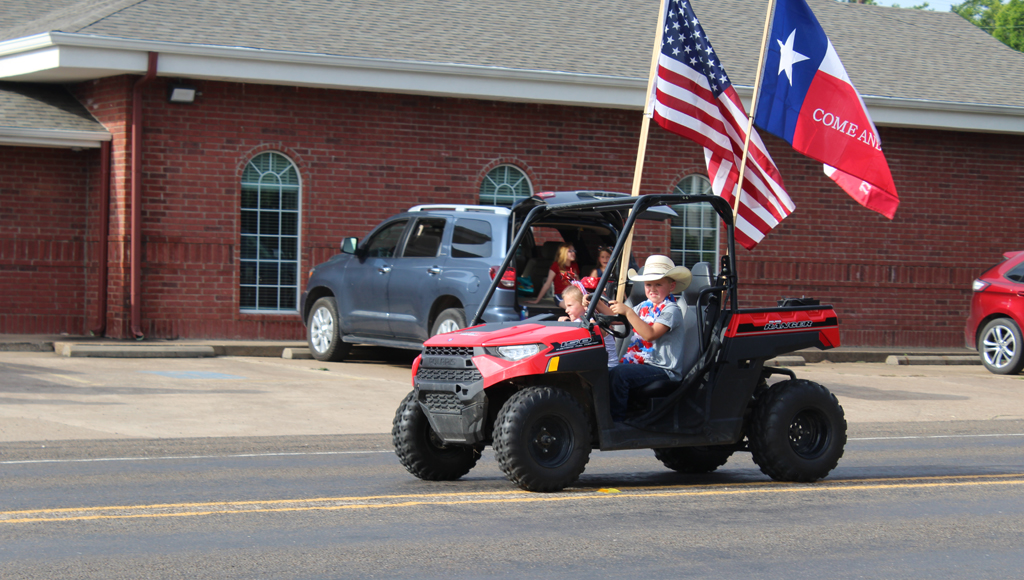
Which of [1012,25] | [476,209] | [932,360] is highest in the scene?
[1012,25]

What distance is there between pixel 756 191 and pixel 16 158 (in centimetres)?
1175

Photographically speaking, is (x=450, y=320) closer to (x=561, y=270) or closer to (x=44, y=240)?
(x=561, y=270)

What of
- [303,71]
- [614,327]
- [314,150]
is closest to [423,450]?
[614,327]

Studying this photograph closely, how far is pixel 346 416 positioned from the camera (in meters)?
12.1

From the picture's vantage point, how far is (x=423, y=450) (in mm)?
8211

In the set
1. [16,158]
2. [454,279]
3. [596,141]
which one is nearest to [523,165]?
[596,141]

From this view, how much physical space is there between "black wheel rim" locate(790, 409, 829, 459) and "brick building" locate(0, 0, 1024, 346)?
429 inches

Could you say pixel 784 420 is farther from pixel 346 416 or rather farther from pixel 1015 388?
pixel 1015 388

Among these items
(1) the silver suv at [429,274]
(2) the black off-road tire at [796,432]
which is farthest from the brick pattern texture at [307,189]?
(2) the black off-road tire at [796,432]

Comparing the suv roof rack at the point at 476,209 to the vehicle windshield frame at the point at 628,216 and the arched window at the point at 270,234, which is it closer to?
the arched window at the point at 270,234

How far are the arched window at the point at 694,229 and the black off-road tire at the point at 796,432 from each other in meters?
12.4

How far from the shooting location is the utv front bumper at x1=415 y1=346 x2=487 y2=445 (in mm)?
7637

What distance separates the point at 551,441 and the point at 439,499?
2.48ft

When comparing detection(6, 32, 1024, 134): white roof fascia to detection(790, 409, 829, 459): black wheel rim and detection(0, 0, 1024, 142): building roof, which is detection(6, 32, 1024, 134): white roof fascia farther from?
detection(790, 409, 829, 459): black wheel rim
